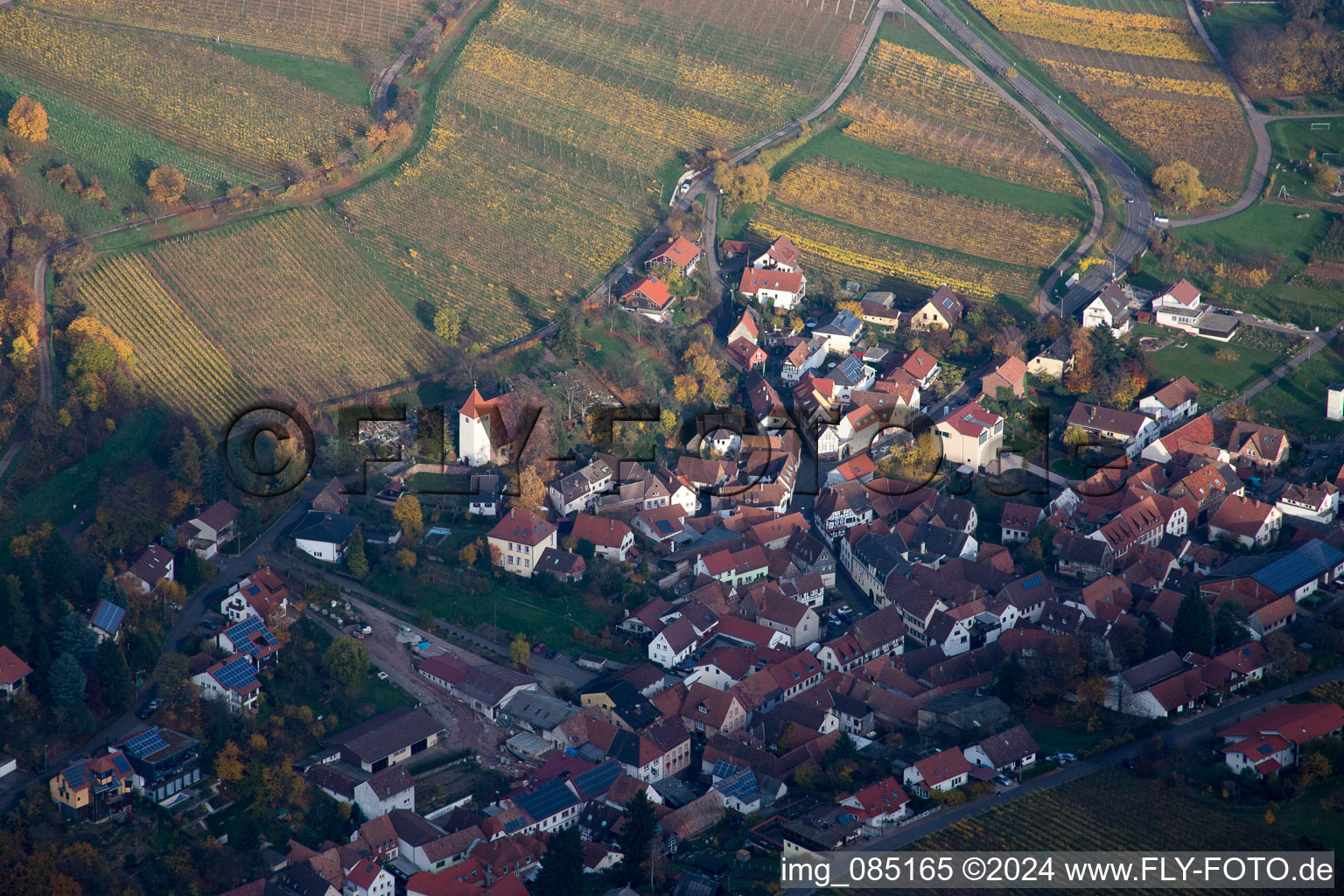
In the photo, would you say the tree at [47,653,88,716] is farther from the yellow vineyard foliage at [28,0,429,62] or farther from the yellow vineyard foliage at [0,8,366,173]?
the yellow vineyard foliage at [28,0,429,62]

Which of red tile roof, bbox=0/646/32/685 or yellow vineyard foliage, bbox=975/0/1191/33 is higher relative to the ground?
yellow vineyard foliage, bbox=975/0/1191/33

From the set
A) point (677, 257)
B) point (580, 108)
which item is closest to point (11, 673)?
point (677, 257)

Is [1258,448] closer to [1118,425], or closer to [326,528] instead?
[1118,425]

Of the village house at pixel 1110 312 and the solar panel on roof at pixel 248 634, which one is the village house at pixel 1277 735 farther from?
the solar panel on roof at pixel 248 634

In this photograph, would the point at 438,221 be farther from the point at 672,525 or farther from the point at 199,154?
the point at 672,525

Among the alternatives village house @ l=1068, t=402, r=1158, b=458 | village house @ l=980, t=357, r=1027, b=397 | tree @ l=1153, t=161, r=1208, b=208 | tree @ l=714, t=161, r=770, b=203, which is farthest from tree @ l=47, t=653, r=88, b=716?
tree @ l=1153, t=161, r=1208, b=208

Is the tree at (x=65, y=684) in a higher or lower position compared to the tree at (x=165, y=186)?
lower

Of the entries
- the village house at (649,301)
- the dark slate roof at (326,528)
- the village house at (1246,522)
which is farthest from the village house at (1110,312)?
the dark slate roof at (326,528)
